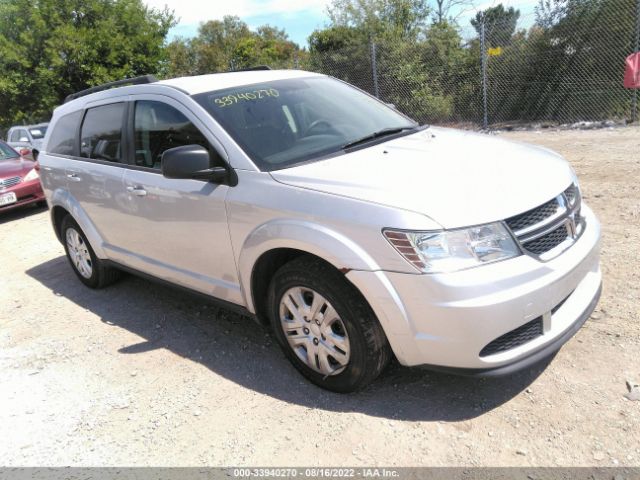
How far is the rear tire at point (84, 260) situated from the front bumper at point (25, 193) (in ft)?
14.4

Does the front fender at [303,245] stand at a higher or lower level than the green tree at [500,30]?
lower

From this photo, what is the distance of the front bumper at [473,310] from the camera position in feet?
8.04

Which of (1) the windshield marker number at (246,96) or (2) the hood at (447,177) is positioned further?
(1) the windshield marker number at (246,96)

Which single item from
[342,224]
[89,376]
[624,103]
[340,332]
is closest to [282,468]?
[340,332]

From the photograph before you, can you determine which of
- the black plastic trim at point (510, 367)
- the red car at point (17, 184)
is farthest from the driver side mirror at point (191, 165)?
the red car at point (17, 184)

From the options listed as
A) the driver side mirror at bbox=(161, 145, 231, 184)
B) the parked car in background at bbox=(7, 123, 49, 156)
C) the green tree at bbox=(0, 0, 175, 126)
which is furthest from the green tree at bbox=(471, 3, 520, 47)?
the green tree at bbox=(0, 0, 175, 126)

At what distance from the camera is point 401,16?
54.9ft

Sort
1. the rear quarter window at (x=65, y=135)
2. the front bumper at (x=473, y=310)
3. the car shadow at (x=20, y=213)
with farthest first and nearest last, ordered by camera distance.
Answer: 1. the car shadow at (x=20, y=213)
2. the rear quarter window at (x=65, y=135)
3. the front bumper at (x=473, y=310)

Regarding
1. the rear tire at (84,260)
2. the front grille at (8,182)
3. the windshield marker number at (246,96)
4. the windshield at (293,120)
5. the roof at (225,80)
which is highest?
the roof at (225,80)

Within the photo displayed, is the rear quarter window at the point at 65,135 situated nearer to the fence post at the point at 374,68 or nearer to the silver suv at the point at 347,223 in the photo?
the silver suv at the point at 347,223

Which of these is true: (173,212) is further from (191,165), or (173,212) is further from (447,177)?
(447,177)

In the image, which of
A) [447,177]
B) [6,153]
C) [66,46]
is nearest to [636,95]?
[447,177]

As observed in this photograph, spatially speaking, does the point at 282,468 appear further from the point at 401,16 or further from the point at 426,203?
the point at 401,16

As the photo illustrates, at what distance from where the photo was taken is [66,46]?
1756 centimetres
